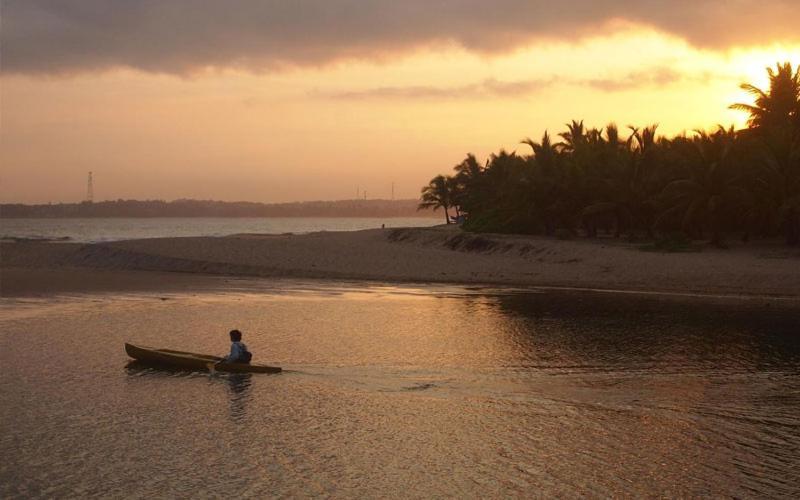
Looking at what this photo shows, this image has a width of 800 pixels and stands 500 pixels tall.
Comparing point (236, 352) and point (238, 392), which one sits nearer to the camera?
point (238, 392)

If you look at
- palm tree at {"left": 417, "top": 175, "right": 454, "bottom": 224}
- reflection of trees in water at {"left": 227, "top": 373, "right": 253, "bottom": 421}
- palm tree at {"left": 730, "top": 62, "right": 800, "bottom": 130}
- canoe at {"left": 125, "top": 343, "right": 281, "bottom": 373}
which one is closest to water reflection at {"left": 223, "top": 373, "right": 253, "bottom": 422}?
reflection of trees in water at {"left": 227, "top": 373, "right": 253, "bottom": 421}

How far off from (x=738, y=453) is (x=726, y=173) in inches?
1658

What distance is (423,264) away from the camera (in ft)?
192

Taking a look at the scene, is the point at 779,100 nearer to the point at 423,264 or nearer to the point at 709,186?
the point at 709,186

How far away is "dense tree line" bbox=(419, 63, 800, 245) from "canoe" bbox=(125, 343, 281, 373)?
38256 millimetres

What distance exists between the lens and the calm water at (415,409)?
47.2 feet

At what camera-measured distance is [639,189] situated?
5981 cm

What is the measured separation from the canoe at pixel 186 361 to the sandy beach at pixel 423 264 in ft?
77.9

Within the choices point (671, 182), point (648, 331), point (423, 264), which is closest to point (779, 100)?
point (671, 182)

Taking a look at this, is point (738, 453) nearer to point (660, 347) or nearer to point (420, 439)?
point (420, 439)

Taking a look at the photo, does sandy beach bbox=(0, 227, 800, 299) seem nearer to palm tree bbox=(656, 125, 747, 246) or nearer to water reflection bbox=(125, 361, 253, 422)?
palm tree bbox=(656, 125, 747, 246)

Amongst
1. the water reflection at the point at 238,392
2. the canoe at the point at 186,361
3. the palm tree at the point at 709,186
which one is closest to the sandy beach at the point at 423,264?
the palm tree at the point at 709,186

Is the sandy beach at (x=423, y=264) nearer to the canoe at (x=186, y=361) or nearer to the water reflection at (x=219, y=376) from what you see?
the canoe at (x=186, y=361)

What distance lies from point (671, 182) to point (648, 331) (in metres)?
28.9
